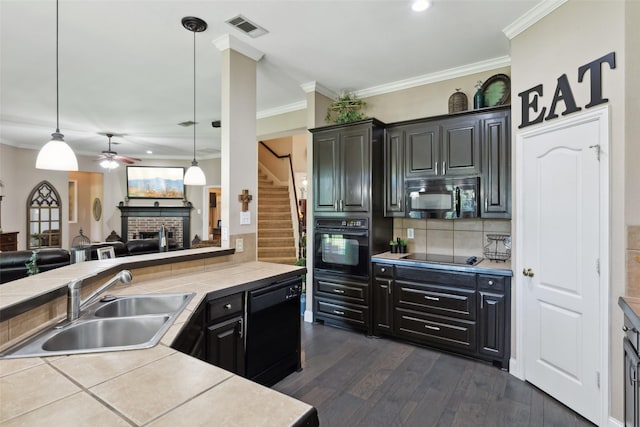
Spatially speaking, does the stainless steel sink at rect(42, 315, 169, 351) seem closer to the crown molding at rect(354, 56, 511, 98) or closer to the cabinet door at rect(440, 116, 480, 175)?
the cabinet door at rect(440, 116, 480, 175)

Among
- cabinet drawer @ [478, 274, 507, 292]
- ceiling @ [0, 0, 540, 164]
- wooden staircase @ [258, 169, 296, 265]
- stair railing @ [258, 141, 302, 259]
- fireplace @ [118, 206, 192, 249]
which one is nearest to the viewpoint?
ceiling @ [0, 0, 540, 164]

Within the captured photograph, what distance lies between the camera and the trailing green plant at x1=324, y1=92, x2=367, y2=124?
13.4 feet

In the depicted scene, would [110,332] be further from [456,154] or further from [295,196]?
[295,196]

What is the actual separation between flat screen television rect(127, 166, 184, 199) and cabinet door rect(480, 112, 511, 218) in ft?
27.7

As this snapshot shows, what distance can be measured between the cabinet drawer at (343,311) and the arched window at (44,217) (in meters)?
7.55

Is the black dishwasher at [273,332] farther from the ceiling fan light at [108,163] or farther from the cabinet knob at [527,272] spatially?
the ceiling fan light at [108,163]

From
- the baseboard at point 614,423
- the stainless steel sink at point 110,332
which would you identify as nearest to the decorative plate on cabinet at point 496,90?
the baseboard at point 614,423

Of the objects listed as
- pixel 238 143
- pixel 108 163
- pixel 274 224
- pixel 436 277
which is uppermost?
pixel 108 163

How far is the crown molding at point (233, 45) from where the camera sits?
9.73 ft

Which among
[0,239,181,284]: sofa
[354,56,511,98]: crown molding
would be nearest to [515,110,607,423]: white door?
[354,56,511,98]: crown molding

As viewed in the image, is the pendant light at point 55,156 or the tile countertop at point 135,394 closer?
the tile countertop at point 135,394

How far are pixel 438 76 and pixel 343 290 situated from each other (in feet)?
8.75

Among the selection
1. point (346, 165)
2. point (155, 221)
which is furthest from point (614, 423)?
point (155, 221)

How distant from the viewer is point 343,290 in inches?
153
